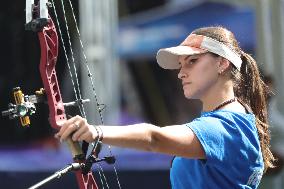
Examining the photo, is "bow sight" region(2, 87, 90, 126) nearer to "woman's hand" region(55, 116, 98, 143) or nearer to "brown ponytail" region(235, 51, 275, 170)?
"woman's hand" region(55, 116, 98, 143)

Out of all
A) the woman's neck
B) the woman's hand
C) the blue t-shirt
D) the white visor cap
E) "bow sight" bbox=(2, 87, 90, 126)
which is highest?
the white visor cap

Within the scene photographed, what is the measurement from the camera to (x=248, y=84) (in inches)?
116

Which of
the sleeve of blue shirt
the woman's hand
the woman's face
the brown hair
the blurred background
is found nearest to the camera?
the woman's hand

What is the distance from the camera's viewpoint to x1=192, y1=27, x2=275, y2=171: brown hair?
2869mm

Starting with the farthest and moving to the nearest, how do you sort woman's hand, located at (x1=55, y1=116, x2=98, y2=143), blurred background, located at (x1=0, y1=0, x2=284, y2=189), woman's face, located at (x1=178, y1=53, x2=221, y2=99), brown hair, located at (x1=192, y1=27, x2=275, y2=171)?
blurred background, located at (x1=0, y1=0, x2=284, y2=189) → brown hair, located at (x1=192, y1=27, x2=275, y2=171) → woman's face, located at (x1=178, y1=53, x2=221, y2=99) → woman's hand, located at (x1=55, y1=116, x2=98, y2=143)

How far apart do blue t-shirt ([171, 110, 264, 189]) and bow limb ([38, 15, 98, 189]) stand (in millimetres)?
351

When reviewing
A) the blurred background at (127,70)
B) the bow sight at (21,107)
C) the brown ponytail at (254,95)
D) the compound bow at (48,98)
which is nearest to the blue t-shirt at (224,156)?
the brown ponytail at (254,95)

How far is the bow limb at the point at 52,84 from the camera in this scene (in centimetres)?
276

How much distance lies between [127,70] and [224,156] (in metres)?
6.47

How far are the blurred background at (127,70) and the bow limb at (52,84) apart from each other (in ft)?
7.99

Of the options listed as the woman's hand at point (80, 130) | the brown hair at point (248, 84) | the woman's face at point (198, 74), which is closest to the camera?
the woman's hand at point (80, 130)

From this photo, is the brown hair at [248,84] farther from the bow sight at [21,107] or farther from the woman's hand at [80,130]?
the woman's hand at [80,130]

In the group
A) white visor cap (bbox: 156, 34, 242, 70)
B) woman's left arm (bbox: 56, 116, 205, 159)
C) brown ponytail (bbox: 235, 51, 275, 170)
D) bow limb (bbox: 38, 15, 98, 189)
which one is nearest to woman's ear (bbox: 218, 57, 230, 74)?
white visor cap (bbox: 156, 34, 242, 70)

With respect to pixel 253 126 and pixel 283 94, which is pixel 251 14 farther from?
pixel 253 126
